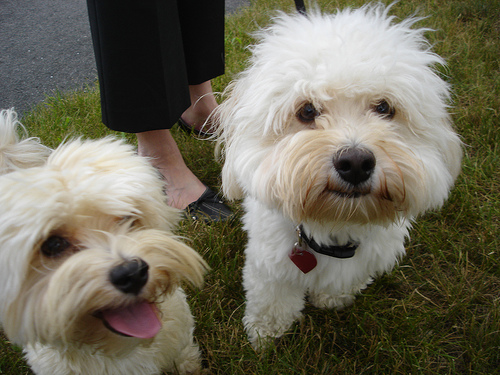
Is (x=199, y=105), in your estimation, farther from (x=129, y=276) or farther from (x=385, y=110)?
(x=129, y=276)

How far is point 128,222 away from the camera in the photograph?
4.17 feet

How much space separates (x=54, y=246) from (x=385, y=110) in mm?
1264

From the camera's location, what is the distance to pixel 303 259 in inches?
61.6

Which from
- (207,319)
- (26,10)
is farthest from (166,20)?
(26,10)

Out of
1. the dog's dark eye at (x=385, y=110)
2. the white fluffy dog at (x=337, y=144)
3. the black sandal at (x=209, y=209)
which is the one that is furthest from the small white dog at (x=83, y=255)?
the black sandal at (x=209, y=209)

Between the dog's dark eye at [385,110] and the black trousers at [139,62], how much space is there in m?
1.18

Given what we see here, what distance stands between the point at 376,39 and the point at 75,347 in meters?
1.55

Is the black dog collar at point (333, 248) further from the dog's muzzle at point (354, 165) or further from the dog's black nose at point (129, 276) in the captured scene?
the dog's black nose at point (129, 276)

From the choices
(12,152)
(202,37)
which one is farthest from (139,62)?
(12,152)

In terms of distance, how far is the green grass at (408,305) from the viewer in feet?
5.90

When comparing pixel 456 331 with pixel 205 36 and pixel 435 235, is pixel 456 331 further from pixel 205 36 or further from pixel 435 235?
pixel 205 36

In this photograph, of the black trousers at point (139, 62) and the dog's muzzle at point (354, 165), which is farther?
the black trousers at point (139, 62)

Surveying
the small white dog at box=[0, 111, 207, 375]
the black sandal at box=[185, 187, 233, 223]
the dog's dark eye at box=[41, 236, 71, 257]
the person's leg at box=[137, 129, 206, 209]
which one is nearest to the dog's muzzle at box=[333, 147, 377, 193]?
the small white dog at box=[0, 111, 207, 375]

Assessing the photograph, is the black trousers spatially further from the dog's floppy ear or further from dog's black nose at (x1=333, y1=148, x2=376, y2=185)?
dog's black nose at (x1=333, y1=148, x2=376, y2=185)
